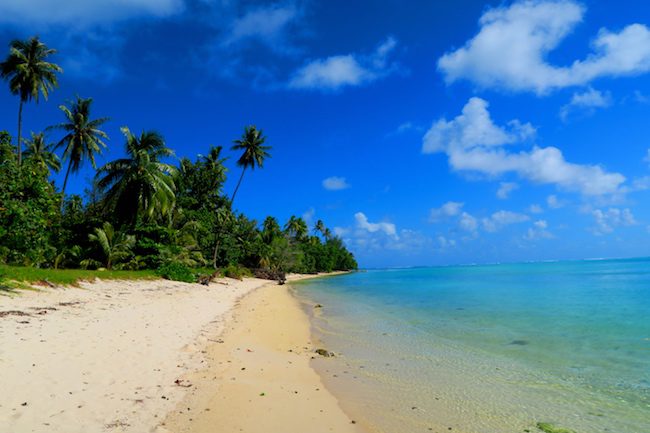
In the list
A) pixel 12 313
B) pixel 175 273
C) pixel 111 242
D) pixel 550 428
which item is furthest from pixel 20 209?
pixel 175 273

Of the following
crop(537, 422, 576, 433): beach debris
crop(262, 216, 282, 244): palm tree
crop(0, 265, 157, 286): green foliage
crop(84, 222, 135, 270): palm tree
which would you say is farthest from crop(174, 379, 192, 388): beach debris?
crop(262, 216, 282, 244): palm tree

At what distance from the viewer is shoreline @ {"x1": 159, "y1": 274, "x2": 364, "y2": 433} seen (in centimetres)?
464

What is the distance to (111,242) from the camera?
25000 millimetres

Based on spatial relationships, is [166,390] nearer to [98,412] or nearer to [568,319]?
[98,412]

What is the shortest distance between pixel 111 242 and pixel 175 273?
4.52 m

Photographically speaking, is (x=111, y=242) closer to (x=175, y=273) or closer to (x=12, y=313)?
(x=175, y=273)

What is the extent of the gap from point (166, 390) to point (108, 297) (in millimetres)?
10484

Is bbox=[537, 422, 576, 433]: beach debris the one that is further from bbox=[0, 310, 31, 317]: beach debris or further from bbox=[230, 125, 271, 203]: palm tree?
bbox=[230, 125, 271, 203]: palm tree

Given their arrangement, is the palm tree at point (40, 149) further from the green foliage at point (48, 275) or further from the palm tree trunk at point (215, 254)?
the green foliage at point (48, 275)

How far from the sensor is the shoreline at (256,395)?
4.64 metres

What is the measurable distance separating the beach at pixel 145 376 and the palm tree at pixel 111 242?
14.1 metres

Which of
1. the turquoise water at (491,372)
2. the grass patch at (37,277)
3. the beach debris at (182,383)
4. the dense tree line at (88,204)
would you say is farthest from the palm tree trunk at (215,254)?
the beach debris at (182,383)

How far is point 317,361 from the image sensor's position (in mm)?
8453

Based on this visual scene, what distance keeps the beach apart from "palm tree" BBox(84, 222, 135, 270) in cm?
1407
